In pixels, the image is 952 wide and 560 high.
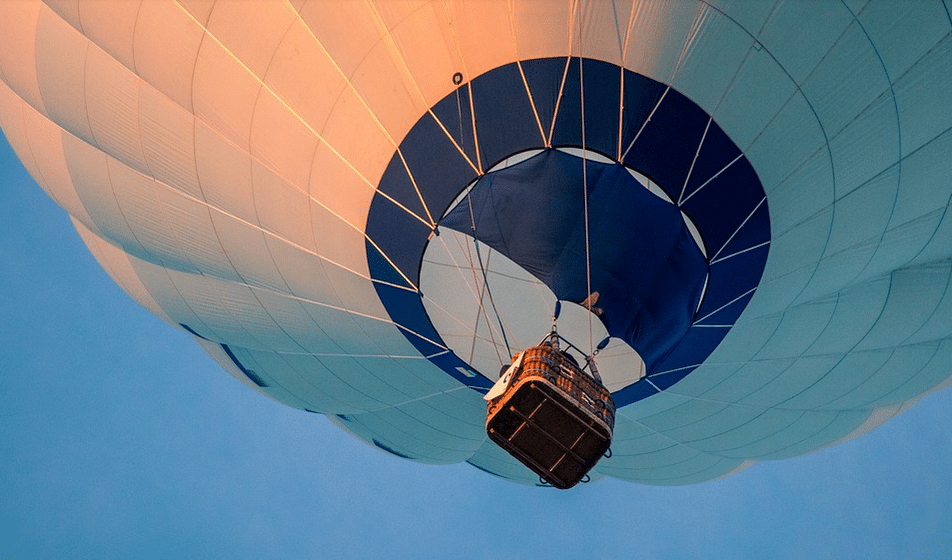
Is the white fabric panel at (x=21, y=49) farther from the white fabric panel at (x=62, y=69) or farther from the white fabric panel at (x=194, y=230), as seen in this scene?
the white fabric panel at (x=194, y=230)

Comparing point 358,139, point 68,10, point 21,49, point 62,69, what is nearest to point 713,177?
point 358,139

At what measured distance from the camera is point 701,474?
1152 cm

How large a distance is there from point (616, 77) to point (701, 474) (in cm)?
625

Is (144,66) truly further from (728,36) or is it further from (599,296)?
(728,36)

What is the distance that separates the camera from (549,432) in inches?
272

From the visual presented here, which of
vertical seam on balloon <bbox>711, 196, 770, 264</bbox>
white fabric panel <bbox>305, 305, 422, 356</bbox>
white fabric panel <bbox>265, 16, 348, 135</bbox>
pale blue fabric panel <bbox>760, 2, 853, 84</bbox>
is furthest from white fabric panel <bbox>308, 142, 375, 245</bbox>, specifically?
pale blue fabric panel <bbox>760, 2, 853, 84</bbox>

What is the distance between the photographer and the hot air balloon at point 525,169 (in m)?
6.89

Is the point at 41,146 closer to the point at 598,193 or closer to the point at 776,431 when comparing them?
the point at 598,193

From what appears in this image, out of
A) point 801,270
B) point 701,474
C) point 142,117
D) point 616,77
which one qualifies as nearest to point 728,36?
point 616,77

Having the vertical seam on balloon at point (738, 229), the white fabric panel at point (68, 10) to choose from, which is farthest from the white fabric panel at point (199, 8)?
the vertical seam on balloon at point (738, 229)

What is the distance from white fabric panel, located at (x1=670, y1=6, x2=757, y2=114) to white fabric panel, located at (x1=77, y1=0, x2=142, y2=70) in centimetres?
443

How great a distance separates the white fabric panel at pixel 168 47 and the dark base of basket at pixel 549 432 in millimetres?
3790

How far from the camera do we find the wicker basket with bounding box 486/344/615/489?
22.3 ft

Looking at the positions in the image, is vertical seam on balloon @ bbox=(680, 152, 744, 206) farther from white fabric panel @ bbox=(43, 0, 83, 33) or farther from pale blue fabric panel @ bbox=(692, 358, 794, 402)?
white fabric panel @ bbox=(43, 0, 83, 33)
